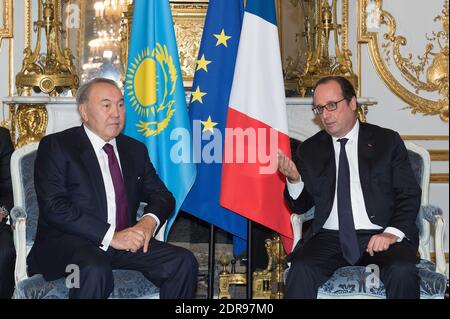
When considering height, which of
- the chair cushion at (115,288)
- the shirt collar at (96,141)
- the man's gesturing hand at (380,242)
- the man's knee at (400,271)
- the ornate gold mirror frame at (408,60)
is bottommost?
the chair cushion at (115,288)

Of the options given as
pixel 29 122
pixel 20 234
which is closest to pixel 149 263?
pixel 20 234

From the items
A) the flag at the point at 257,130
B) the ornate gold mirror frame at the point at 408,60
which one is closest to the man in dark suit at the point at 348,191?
the flag at the point at 257,130

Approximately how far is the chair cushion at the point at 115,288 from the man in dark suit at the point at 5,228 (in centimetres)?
72

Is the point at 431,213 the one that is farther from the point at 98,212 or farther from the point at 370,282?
the point at 98,212

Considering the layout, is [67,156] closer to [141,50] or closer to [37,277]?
[37,277]

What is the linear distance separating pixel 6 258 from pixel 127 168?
3.20ft

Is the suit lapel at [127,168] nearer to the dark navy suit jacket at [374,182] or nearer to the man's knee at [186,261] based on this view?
the man's knee at [186,261]

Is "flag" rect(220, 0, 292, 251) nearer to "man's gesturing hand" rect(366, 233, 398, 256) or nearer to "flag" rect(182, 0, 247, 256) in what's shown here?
"flag" rect(182, 0, 247, 256)

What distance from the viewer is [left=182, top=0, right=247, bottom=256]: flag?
473 centimetres

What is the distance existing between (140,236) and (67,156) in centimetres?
54

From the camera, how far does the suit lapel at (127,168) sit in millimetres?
4133

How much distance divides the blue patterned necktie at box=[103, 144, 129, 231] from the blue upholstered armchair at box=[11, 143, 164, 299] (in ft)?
0.86

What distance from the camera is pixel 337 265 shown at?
157 inches
